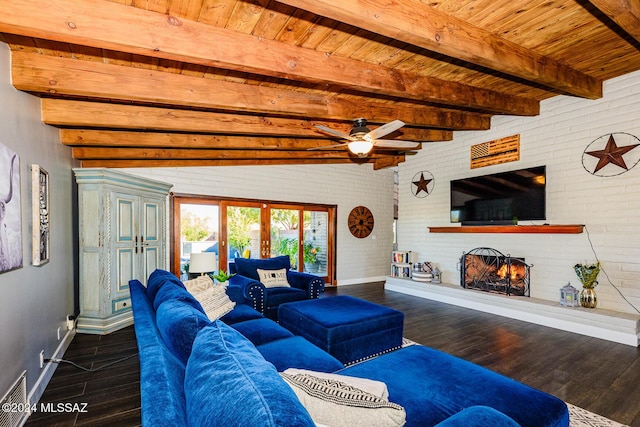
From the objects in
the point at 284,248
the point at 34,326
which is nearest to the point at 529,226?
the point at 284,248

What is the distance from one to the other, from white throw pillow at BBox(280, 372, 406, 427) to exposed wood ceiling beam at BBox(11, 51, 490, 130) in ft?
9.20

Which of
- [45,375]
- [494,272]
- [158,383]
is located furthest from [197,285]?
[494,272]

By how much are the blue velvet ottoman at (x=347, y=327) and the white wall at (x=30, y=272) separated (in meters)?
2.23

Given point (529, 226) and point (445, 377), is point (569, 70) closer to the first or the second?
point (529, 226)

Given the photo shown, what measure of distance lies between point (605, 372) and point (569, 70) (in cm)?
328

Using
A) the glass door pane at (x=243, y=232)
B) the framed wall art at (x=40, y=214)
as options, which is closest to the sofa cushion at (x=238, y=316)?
the framed wall art at (x=40, y=214)

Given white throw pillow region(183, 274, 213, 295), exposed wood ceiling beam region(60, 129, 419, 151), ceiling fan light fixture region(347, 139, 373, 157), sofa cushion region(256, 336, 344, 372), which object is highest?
exposed wood ceiling beam region(60, 129, 419, 151)

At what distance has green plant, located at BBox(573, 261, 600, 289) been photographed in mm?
3902

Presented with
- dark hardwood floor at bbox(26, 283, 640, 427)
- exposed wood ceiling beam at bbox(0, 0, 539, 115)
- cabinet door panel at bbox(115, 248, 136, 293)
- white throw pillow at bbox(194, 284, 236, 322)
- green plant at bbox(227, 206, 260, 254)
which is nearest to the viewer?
exposed wood ceiling beam at bbox(0, 0, 539, 115)

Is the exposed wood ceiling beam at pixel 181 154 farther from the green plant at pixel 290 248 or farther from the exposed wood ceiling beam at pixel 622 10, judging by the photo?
the exposed wood ceiling beam at pixel 622 10

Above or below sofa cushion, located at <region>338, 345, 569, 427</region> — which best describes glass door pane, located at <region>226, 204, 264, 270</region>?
above

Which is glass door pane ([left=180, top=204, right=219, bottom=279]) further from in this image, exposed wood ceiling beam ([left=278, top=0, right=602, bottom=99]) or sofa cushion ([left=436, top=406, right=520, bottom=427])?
sofa cushion ([left=436, top=406, right=520, bottom=427])

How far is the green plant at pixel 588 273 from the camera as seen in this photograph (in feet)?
12.8

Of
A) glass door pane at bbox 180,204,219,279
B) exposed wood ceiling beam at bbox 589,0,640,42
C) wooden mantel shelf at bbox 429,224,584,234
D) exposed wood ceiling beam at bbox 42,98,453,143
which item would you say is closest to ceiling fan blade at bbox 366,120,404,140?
exposed wood ceiling beam at bbox 42,98,453,143
